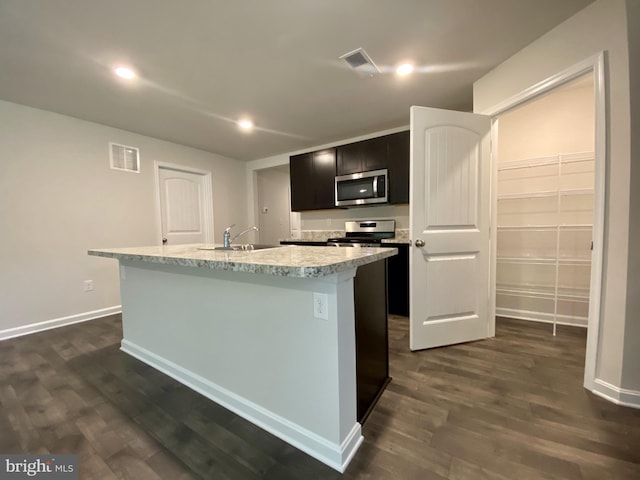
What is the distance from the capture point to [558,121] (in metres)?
2.59

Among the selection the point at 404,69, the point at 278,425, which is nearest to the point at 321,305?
the point at 278,425

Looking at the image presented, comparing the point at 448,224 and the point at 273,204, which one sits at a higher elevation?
the point at 273,204

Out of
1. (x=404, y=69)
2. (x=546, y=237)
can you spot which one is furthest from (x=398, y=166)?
(x=546, y=237)

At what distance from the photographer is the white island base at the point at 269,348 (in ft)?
3.67

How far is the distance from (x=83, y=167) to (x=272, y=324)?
3249 millimetres

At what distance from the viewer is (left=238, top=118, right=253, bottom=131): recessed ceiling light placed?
306 centimetres

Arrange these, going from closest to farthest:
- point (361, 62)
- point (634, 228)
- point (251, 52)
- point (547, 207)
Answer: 1. point (634, 228)
2. point (251, 52)
3. point (361, 62)
4. point (547, 207)

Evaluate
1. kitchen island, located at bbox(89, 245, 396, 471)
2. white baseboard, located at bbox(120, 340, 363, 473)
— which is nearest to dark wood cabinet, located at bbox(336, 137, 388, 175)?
kitchen island, located at bbox(89, 245, 396, 471)

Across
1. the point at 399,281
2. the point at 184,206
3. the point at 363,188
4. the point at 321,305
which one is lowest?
the point at 399,281

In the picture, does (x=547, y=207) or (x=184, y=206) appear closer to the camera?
(x=547, y=207)

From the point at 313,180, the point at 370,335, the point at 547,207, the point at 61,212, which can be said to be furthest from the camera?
the point at 313,180

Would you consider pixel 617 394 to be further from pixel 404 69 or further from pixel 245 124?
pixel 245 124

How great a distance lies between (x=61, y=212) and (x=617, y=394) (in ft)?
16.0

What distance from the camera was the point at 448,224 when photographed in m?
2.14
